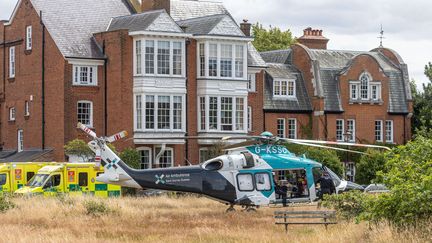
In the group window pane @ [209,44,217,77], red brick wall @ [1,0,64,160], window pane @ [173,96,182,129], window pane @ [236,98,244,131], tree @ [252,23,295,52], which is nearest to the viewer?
red brick wall @ [1,0,64,160]

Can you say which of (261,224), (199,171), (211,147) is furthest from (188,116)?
(261,224)

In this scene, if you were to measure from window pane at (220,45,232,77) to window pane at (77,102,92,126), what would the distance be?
8081mm

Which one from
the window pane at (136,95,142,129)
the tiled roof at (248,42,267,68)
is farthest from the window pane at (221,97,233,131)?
the window pane at (136,95,142,129)

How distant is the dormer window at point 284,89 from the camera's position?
7256 cm

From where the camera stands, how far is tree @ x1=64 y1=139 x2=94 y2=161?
61125 mm

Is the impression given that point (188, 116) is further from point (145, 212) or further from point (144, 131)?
point (145, 212)

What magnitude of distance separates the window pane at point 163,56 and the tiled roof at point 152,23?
0.86 metres

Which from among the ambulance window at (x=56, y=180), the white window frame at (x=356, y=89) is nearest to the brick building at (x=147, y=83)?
the white window frame at (x=356, y=89)

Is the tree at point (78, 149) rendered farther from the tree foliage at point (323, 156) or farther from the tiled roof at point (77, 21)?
the tree foliage at point (323, 156)

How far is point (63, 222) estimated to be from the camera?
1480 inches

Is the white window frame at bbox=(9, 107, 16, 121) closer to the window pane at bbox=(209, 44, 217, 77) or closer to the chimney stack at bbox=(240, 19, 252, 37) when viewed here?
the window pane at bbox=(209, 44, 217, 77)

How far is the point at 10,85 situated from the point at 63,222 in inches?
1321

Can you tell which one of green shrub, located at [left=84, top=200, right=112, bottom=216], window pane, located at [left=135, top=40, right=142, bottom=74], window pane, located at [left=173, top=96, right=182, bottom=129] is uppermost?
window pane, located at [left=135, top=40, right=142, bottom=74]

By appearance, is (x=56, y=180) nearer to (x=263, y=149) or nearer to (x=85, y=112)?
(x=85, y=112)
